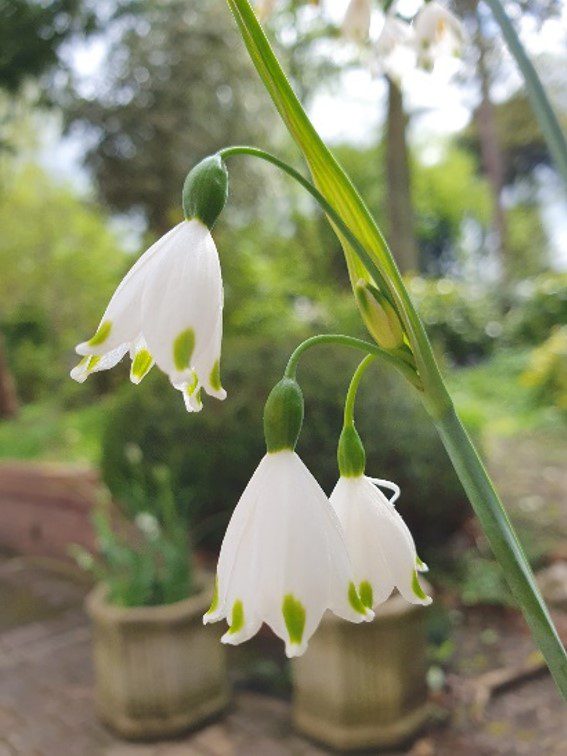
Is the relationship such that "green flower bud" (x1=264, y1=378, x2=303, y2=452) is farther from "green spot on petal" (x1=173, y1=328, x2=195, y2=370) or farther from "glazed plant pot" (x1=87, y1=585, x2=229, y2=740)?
"glazed plant pot" (x1=87, y1=585, x2=229, y2=740)

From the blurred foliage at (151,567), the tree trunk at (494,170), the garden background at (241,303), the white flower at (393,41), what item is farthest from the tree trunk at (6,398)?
the tree trunk at (494,170)

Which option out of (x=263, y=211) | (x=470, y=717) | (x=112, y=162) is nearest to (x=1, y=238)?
(x=112, y=162)

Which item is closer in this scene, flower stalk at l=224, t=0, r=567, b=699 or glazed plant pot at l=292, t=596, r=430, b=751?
flower stalk at l=224, t=0, r=567, b=699

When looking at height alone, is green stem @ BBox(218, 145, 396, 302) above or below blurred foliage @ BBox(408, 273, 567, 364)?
below

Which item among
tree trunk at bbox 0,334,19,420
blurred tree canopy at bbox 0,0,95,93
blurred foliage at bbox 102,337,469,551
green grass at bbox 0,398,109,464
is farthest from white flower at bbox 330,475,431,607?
tree trunk at bbox 0,334,19,420

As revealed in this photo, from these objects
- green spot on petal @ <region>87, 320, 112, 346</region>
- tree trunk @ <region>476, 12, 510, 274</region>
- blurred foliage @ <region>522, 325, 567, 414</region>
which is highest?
tree trunk @ <region>476, 12, 510, 274</region>

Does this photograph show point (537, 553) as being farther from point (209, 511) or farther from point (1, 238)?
point (1, 238)

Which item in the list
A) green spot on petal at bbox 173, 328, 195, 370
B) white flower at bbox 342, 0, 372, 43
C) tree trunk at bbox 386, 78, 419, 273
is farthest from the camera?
tree trunk at bbox 386, 78, 419, 273
